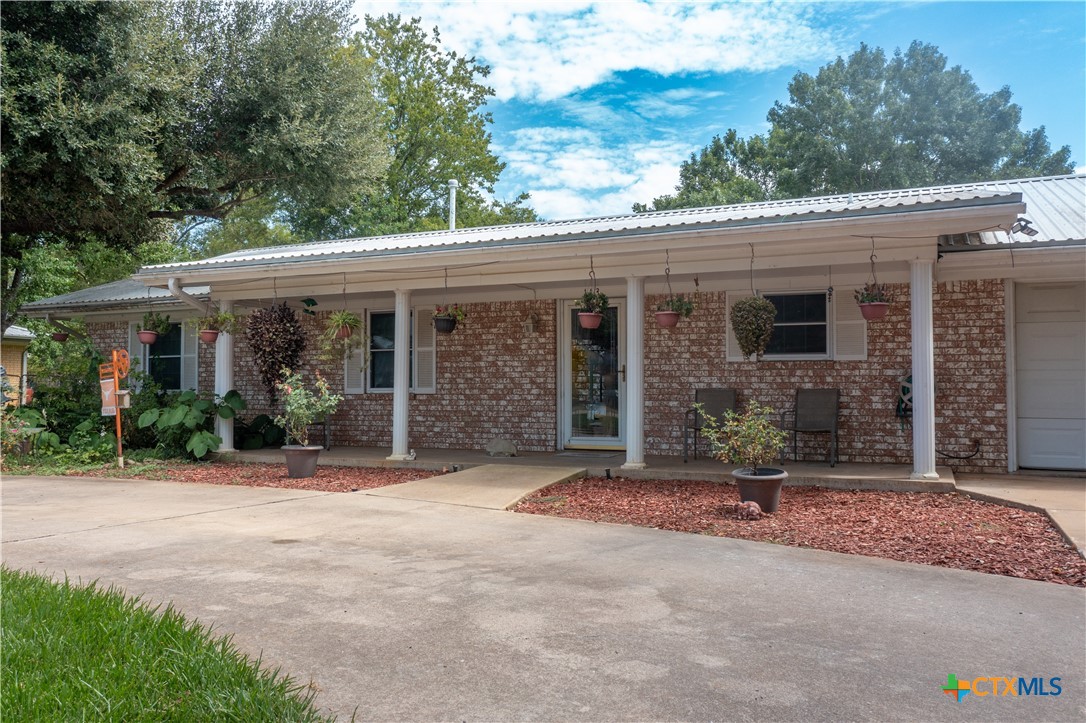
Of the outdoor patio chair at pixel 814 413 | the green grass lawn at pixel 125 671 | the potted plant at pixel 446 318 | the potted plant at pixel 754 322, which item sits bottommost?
the green grass lawn at pixel 125 671

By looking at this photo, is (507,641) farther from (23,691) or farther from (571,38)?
(571,38)

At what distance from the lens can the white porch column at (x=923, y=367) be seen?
7.20 m

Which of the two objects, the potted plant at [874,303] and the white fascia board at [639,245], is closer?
the white fascia board at [639,245]

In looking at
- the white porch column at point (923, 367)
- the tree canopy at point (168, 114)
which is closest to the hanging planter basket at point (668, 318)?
the white porch column at point (923, 367)

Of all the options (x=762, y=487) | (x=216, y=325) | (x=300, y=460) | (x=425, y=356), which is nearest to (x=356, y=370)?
(x=425, y=356)

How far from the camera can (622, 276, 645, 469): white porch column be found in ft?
27.4

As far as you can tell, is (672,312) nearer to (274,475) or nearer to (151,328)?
(274,475)

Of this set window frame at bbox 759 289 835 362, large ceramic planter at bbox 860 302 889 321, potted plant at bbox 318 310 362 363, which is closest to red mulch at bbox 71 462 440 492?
potted plant at bbox 318 310 362 363

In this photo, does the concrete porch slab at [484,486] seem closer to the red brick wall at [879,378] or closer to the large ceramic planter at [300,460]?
the large ceramic planter at [300,460]

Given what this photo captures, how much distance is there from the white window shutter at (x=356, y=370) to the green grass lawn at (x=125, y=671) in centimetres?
832

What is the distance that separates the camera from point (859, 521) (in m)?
6.07

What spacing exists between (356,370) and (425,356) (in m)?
1.28

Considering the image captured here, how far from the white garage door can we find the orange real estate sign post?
11.0 m

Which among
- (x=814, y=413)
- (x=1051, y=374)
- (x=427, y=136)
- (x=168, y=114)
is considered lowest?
(x=814, y=413)
